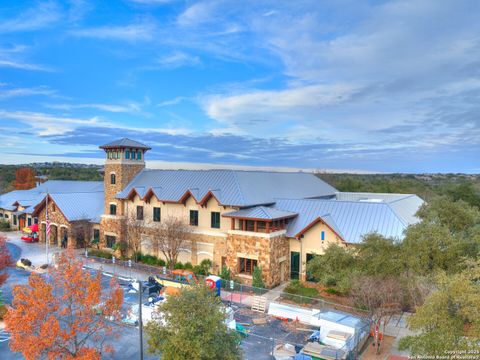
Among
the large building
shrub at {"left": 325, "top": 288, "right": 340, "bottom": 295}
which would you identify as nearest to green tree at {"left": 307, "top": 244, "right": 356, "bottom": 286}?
shrub at {"left": 325, "top": 288, "right": 340, "bottom": 295}

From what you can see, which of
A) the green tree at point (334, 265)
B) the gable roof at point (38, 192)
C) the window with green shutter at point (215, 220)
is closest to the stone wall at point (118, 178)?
the window with green shutter at point (215, 220)

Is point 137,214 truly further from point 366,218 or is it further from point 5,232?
point 5,232

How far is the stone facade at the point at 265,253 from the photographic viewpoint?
29250 mm

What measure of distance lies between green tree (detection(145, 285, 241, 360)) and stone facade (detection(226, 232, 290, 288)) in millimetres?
14842

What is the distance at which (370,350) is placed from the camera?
19266 mm

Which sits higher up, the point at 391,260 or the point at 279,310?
the point at 391,260

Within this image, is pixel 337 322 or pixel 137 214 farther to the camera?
pixel 137 214

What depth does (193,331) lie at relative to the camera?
43.5 ft

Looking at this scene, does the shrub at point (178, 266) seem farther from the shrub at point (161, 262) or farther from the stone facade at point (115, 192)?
the stone facade at point (115, 192)

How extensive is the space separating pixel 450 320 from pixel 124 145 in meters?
35.7

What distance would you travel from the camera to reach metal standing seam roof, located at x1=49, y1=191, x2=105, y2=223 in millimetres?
42500

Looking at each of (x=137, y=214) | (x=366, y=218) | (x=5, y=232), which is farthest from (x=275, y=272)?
(x=5, y=232)

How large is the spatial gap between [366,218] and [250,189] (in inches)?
423

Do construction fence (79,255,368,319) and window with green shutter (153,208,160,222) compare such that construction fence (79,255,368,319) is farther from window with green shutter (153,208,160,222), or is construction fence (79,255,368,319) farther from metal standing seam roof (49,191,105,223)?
metal standing seam roof (49,191,105,223)
